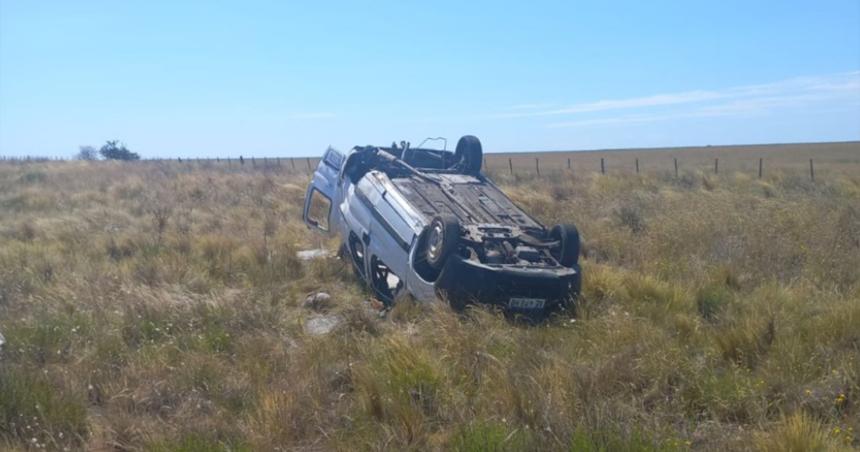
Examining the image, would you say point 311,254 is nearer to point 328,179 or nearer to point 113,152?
point 328,179

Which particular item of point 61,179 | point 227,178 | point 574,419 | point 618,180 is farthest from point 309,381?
point 61,179

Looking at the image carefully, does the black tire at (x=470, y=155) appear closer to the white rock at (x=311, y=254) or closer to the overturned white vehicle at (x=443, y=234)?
the overturned white vehicle at (x=443, y=234)

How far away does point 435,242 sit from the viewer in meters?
7.82

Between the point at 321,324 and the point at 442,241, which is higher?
the point at 442,241

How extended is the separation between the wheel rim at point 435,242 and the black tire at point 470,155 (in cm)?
299

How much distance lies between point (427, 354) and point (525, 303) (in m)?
1.81

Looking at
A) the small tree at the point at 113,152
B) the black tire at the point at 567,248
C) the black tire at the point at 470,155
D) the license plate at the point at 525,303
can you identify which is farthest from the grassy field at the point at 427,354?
the small tree at the point at 113,152

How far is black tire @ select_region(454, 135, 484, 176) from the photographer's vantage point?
10891mm

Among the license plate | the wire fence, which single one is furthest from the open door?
the wire fence

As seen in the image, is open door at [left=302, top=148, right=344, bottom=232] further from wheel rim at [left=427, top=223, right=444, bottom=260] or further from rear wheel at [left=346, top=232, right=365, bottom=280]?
wheel rim at [left=427, top=223, right=444, bottom=260]

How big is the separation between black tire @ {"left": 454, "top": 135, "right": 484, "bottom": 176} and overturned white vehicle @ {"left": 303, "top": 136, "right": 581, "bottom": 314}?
14 mm

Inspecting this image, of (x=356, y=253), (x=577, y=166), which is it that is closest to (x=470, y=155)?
(x=356, y=253)

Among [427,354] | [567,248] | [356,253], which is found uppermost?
[567,248]

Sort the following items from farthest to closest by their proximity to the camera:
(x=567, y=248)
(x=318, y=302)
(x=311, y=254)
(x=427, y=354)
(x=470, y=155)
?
(x=311, y=254) < (x=470, y=155) < (x=318, y=302) < (x=567, y=248) < (x=427, y=354)
